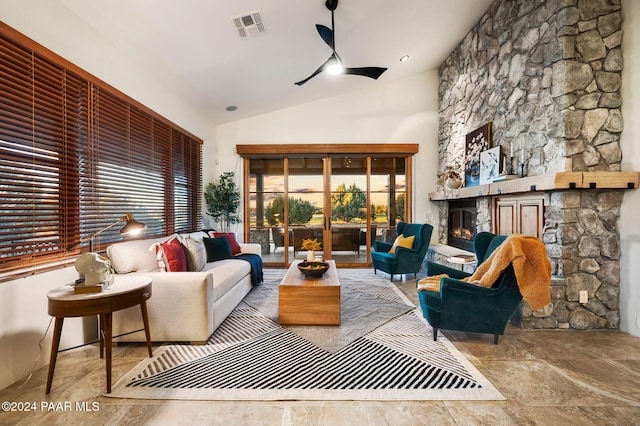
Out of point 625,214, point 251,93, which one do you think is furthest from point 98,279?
point 625,214

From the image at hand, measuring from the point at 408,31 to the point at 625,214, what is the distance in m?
3.46

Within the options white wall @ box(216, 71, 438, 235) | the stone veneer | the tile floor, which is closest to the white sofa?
the tile floor

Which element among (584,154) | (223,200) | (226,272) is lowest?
(226,272)

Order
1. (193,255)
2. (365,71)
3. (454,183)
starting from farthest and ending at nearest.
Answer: (454,183), (365,71), (193,255)

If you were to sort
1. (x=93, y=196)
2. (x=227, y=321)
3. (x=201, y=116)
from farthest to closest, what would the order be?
(x=201, y=116) → (x=227, y=321) → (x=93, y=196)

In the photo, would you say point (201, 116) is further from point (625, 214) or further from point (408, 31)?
point (625, 214)

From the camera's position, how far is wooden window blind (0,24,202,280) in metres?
2.07

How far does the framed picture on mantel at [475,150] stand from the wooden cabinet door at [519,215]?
2.02 feet

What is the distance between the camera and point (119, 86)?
3.21 m

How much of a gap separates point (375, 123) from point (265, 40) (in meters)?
3.01

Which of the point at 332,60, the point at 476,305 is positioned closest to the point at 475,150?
the point at 332,60

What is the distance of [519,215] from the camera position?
3.63m

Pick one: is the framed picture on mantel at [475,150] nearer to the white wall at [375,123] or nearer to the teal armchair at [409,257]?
the teal armchair at [409,257]

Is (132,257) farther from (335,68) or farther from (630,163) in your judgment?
(630,163)
